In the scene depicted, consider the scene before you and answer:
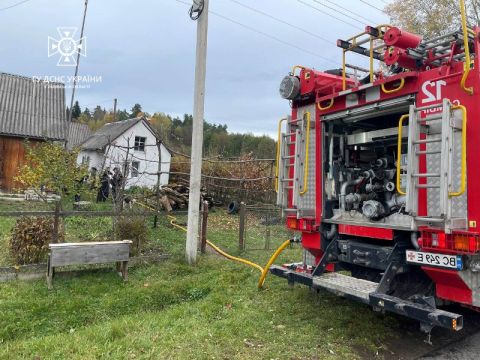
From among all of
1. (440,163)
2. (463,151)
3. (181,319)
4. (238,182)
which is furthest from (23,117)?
(463,151)

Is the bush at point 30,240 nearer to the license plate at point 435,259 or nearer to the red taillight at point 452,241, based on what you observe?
the license plate at point 435,259

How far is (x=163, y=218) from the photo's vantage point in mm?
12477

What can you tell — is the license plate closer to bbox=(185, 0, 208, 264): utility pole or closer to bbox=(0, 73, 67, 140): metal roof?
bbox=(185, 0, 208, 264): utility pole

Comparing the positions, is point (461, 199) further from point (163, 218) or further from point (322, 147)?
point (163, 218)

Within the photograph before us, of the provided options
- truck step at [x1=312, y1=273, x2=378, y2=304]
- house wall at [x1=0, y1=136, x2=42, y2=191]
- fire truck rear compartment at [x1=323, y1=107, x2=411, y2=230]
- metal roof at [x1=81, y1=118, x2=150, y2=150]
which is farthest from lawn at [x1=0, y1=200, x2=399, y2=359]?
metal roof at [x1=81, y1=118, x2=150, y2=150]

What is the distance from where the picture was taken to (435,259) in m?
3.94

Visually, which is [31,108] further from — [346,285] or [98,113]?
[98,113]

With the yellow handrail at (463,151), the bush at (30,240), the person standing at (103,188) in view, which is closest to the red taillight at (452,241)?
the yellow handrail at (463,151)

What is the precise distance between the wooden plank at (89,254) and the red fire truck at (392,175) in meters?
2.73

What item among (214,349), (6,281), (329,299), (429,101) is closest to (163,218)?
(6,281)

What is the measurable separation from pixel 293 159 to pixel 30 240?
180 inches

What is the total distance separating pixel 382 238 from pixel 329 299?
1760mm

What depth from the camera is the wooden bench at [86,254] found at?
19.8 ft

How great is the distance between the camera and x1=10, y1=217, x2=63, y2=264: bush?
6622mm
